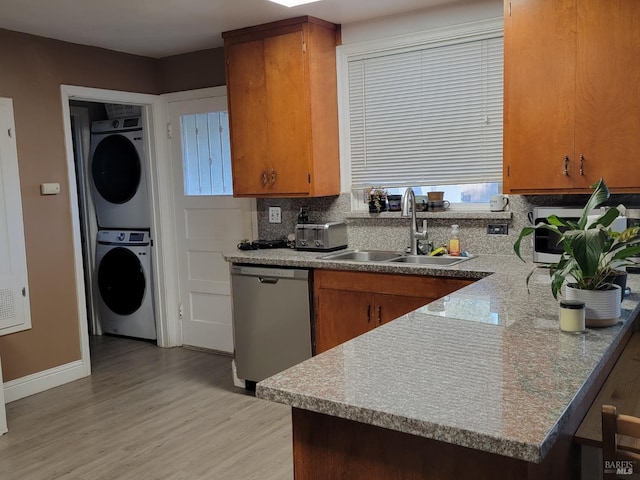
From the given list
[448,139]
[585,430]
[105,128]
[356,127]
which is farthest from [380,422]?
[105,128]

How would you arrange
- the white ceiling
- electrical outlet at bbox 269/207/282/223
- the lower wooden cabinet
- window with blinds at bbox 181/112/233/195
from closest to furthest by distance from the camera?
the lower wooden cabinet, the white ceiling, electrical outlet at bbox 269/207/282/223, window with blinds at bbox 181/112/233/195

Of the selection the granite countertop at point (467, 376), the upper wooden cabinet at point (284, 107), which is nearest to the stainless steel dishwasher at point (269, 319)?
the upper wooden cabinet at point (284, 107)

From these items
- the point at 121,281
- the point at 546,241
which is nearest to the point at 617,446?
the point at 546,241

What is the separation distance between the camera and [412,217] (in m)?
3.62

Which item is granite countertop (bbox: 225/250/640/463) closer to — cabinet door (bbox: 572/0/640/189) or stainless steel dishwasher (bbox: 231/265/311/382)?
cabinet door (bbox: 572/0/640/189)

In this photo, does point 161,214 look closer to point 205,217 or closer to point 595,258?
point 205,217

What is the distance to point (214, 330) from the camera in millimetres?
4770

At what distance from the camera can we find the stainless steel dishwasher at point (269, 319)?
356cm

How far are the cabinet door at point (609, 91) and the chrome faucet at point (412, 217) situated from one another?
997 mm

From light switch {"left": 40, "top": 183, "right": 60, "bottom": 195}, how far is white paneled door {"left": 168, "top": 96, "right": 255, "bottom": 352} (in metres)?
0.99

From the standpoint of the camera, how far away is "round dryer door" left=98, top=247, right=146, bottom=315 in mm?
5191

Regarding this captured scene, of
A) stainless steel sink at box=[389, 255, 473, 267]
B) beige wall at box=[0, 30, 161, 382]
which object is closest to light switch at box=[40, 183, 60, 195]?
beige wall at box=[0, 30, 161, 382]

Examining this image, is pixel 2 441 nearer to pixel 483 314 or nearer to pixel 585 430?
pixel 483 314

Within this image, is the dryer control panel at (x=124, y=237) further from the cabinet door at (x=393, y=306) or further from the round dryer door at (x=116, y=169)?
the cabinet door at (x=393, y=306)
